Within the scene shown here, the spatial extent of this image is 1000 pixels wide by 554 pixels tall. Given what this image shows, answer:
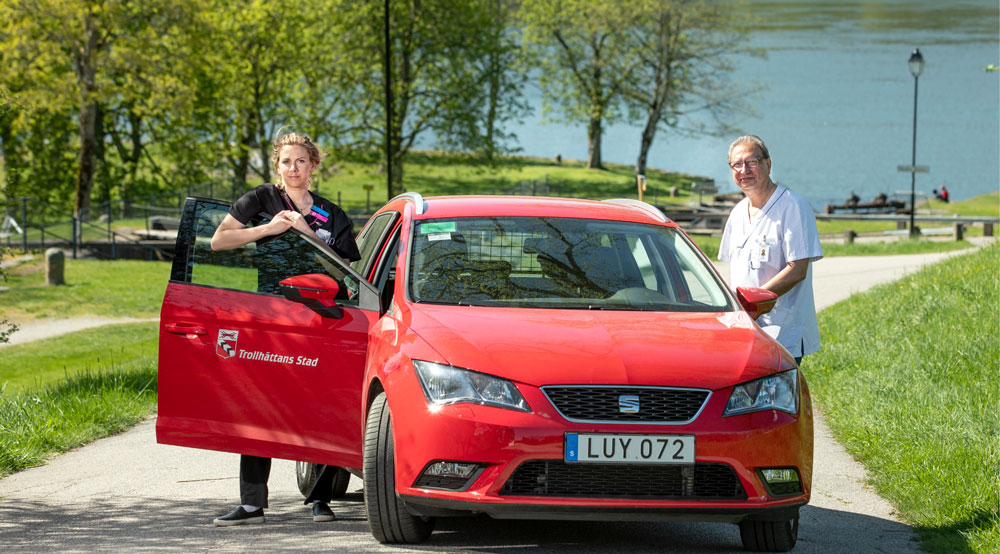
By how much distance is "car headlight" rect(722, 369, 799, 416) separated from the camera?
488 centimetres

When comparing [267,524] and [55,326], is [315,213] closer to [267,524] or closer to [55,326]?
[267,524]

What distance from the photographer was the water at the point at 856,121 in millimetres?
82562

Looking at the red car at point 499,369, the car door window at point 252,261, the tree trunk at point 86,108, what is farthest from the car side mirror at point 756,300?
the tree trunk at point 86,108

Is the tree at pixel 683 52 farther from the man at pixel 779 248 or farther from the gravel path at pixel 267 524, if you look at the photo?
the man at pixel 779 248

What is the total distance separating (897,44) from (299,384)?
176374 mm

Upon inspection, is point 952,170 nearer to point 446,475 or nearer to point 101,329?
point 101,329

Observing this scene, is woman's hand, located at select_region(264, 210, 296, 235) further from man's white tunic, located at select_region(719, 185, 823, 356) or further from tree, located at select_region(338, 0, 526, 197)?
tree, located at select_region(338, 0, 526, 197)

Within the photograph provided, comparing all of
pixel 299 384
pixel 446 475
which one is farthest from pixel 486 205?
pixel 446 475

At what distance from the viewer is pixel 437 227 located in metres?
6.11

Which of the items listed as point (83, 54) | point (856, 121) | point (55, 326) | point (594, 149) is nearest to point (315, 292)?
point (55, 326)

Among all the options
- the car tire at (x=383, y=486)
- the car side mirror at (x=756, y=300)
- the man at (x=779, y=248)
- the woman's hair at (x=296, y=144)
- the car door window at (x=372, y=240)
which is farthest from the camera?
the car door window at (x=372, y=240)

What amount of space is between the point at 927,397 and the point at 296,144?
5.09 metres

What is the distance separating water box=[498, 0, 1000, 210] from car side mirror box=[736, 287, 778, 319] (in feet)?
197

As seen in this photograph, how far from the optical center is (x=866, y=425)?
830cm
